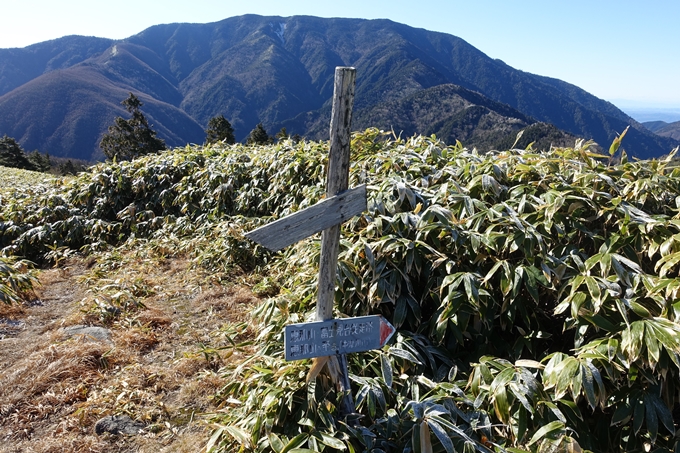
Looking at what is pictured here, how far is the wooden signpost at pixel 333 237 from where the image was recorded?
6.77 feet

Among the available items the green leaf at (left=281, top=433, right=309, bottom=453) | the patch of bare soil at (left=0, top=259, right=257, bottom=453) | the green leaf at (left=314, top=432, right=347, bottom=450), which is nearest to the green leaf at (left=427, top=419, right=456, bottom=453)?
the green leaf at (left=314, top=432, right=347, bottom=450)

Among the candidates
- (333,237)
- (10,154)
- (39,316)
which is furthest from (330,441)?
(10,154)

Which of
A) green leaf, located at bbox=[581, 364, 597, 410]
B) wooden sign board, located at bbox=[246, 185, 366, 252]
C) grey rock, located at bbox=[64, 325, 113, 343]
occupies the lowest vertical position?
grey rock, located at bbox=[64, 325, 113, 343]

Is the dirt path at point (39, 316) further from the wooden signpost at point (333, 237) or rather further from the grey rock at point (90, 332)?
the wooden signpost at point (333, 237)

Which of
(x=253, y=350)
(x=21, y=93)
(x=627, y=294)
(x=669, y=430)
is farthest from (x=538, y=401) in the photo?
(x=21, y=93)

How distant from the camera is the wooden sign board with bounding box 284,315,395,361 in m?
2.19

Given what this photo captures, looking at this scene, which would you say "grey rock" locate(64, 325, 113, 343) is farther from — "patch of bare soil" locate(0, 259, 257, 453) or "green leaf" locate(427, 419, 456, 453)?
"green leaf" locate(427, 419, 456, 453)

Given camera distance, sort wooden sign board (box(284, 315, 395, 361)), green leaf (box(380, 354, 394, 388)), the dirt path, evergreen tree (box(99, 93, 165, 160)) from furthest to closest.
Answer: evergreen tree (box(99, 93, 165, 160)) < the dirt path < green leaf (box(380, 354, 394, 388)) < wooden sign board (box(284, 315, 395, 361))

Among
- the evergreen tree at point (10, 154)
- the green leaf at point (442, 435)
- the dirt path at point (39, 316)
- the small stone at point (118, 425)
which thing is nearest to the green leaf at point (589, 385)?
the green leaf at point (442, 435)

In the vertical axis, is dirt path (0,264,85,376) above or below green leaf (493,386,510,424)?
below

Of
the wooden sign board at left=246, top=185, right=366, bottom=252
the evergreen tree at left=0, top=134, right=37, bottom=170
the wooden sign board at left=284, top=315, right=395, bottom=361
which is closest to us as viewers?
the wooden sign board at left=246, top=185, right=366, bottom=252

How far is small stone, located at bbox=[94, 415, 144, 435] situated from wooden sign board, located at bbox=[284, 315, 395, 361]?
4.96ft

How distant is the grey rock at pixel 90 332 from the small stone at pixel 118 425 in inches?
45.5

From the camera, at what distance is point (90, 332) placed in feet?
13.2
